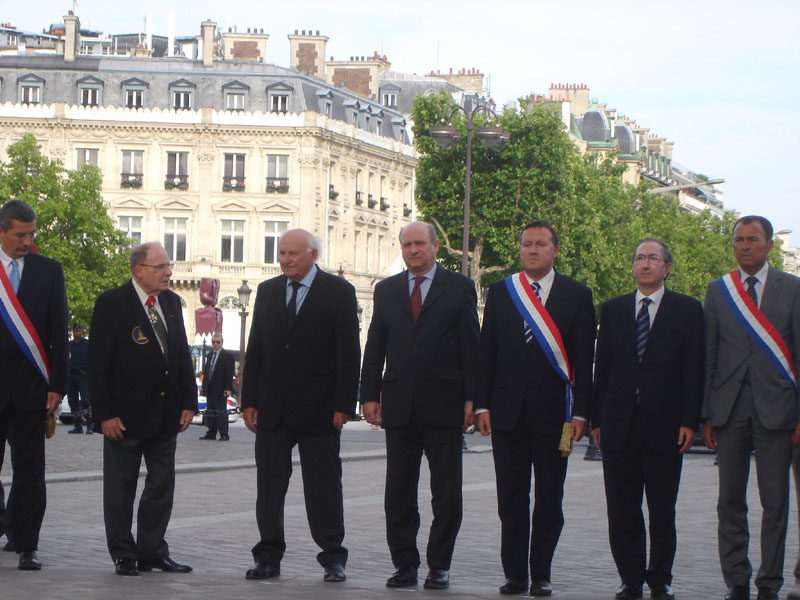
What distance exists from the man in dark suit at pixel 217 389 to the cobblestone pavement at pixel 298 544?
27.6 feet

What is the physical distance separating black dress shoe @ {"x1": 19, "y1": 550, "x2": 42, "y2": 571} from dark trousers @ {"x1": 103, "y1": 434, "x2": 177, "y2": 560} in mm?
456

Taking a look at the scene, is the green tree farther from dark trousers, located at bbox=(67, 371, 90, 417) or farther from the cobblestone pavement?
the cobblestone pavement

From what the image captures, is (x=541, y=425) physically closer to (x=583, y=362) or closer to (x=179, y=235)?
(x=583, y=362)

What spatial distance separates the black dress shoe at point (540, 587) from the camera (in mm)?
9453

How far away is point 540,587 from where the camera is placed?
9.48 metres

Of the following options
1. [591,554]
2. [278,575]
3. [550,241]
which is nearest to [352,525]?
[591,554]

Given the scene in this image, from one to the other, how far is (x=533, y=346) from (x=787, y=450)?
5.30ft

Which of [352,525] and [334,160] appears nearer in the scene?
[352,525]

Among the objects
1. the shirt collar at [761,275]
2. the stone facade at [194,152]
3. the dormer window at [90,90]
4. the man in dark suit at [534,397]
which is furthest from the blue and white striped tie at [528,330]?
the dormer window at [90,90]

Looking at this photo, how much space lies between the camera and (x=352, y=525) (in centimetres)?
1429

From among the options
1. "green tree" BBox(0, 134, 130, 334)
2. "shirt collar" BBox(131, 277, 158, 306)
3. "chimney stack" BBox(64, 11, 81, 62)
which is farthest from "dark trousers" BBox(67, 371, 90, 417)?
"chimney stack" BBox(64, 11, 81, 62)

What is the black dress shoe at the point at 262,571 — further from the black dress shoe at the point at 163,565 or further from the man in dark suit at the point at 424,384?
the man in dark suit at the point at 424,384

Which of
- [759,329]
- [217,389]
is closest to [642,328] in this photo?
[759,329]

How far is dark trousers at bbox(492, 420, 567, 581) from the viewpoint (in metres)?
9.64
